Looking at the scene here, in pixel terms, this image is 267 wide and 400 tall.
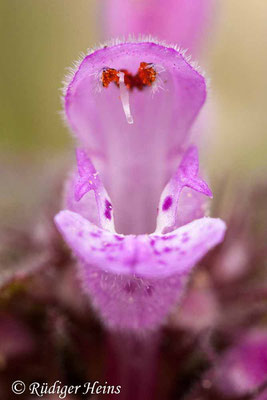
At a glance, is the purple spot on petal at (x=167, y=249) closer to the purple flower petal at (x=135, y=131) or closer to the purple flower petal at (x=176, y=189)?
the purple flower petal at (x=176, y=189)

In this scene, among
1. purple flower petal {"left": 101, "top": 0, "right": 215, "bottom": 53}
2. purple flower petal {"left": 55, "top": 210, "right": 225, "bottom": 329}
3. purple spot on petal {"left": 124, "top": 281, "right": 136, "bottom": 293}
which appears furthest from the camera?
purple flower petal {"left": 101, "top": 0, "right": 215, "bottom": 53}

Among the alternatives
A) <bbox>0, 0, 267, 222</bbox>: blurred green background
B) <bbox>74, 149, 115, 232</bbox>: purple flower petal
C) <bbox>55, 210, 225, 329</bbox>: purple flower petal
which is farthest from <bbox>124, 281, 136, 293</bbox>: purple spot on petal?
<bbox>0, 0, 267, 222</bbox>: blurred green background

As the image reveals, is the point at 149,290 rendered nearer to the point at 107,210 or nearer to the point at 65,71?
the point at 107,210

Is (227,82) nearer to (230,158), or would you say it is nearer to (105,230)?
(230,158)

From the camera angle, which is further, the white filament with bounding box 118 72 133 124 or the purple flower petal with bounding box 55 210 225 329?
the white filament with bounding box 118 72 133 124

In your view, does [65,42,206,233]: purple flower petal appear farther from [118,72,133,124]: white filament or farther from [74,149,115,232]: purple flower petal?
[74,149,115,232]: purple flower petal

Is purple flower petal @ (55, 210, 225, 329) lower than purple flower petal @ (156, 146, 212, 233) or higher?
lower

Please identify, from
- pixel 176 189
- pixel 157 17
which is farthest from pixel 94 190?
pixel 157 17

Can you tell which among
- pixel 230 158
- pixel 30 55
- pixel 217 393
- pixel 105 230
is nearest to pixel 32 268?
pixel 105 230
